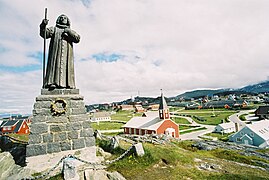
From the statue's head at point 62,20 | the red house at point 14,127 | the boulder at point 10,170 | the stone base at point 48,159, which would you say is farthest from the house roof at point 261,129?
the red house at point 14,127

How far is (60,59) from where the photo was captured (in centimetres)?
871

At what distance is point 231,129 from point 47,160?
53100mm

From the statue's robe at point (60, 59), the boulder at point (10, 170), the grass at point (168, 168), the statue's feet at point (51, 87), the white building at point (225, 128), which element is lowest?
the white building at point (225, 128)

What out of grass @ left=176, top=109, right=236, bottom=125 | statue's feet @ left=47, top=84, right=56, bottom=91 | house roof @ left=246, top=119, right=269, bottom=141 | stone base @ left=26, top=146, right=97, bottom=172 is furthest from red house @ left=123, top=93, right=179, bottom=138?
grass @ left=176, top=109, right=236, bottom=125

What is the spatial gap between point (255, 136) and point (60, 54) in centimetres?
3634

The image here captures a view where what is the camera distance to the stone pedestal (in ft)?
24.7

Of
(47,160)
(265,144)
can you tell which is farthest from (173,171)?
(265,144)

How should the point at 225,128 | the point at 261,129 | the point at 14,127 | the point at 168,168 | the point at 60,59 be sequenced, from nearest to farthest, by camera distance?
the point at 168,168 → the point at 60,59 → the point at 261,129 → the point at 14,127 → the point at 225,128

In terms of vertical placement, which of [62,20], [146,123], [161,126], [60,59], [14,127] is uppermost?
[62,20]

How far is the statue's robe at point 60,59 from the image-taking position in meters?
8.47

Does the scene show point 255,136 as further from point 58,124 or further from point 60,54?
point 60,54

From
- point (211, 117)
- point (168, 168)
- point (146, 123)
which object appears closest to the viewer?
point (168, 168)

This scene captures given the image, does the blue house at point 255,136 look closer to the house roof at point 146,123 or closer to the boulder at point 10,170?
the house roof at point 146,123

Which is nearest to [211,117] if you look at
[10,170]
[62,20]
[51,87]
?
[62,20]
